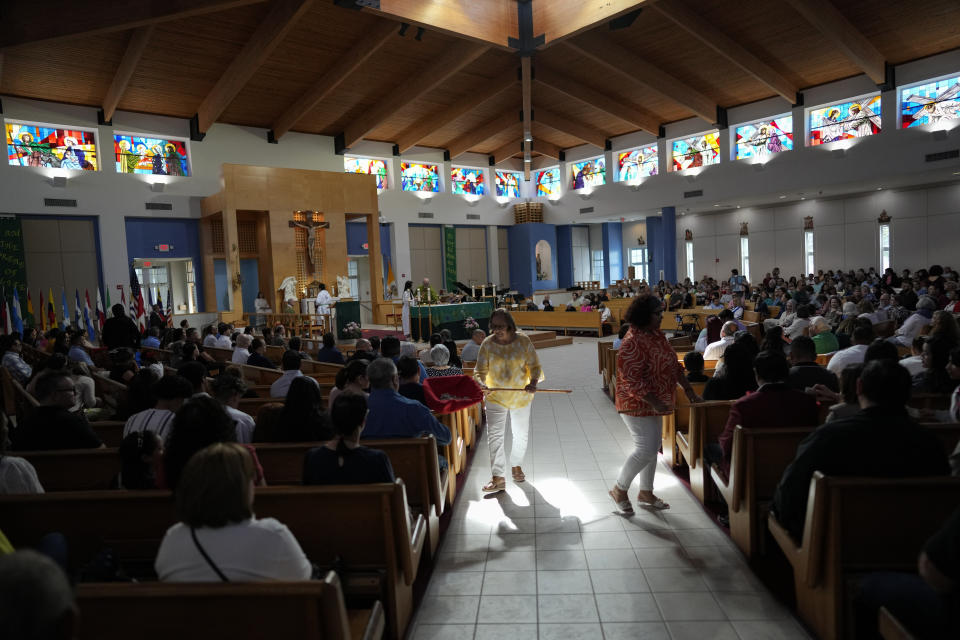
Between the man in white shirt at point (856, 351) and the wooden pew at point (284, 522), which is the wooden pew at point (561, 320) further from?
the wooden pew at point (284, 522)

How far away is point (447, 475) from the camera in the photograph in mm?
3584

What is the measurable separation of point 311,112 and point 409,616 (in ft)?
48.5

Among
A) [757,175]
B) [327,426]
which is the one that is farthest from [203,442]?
[757,175]

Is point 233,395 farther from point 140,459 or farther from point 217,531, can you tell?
point 217,531

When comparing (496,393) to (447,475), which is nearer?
(447,475)

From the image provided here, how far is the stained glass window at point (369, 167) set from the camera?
1755cm

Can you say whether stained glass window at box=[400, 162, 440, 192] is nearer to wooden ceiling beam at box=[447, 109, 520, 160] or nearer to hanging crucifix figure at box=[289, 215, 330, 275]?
wooden ceiling beam at box=[447, 109, 520, 160]

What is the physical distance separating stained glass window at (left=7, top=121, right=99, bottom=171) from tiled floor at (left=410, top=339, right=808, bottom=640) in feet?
42.8

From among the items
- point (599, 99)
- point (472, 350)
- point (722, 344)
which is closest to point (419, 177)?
point (599, 99)

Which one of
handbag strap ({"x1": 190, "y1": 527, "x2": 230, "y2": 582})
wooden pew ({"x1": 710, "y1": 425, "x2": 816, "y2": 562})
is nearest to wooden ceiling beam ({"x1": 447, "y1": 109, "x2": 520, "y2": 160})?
Answer: wooden pew ({"x1": 710, "y1": 425, "x2": 816, "y2": 562})

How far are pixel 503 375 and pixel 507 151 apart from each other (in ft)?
57.1

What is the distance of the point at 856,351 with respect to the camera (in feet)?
13.8

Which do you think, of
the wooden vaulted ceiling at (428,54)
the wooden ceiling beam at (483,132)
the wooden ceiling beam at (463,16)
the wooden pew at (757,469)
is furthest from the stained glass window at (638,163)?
the wooden pew at (757,469)

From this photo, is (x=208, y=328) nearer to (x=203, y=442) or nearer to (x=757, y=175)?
(x=203, y=442)
